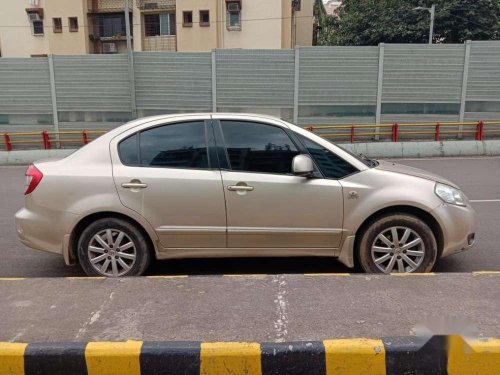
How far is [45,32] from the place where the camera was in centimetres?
3316

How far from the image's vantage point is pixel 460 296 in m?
3.41

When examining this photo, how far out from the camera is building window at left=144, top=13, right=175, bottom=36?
105 feet

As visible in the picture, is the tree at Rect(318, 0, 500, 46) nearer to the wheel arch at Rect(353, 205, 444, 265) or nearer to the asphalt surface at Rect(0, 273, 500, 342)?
the wheel arch at Rect(353, 205, 444, 265)

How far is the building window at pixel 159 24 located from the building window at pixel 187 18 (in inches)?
61.0

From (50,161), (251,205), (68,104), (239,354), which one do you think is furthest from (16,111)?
(239,354)

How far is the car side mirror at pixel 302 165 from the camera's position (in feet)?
13.2

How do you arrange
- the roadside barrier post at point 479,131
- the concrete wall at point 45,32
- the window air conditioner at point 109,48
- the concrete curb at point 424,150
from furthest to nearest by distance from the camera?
1. the window air conditioner at point 109,48
2. the concrete wall at point 45,32
3. the roadside barrier post at point 479,131
4. the concrete curb at point 424,150

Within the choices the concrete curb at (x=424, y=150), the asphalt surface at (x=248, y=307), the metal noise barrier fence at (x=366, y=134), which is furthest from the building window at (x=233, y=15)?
the asphalt surface at (x=248, y=307)

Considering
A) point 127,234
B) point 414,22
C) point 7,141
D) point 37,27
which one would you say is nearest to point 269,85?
point 7,141

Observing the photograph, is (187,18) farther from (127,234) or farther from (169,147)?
(127,234)

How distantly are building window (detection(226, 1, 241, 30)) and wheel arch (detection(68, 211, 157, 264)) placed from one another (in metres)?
27.8

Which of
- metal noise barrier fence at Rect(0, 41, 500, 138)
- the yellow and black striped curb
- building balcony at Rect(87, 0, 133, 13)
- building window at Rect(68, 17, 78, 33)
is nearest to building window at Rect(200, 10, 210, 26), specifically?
building balcony at Rect(87, 0, 133, 13)

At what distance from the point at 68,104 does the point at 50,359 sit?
1730 centimetres

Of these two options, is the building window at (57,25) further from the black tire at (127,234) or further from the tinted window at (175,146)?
the black tire at (127,234)
